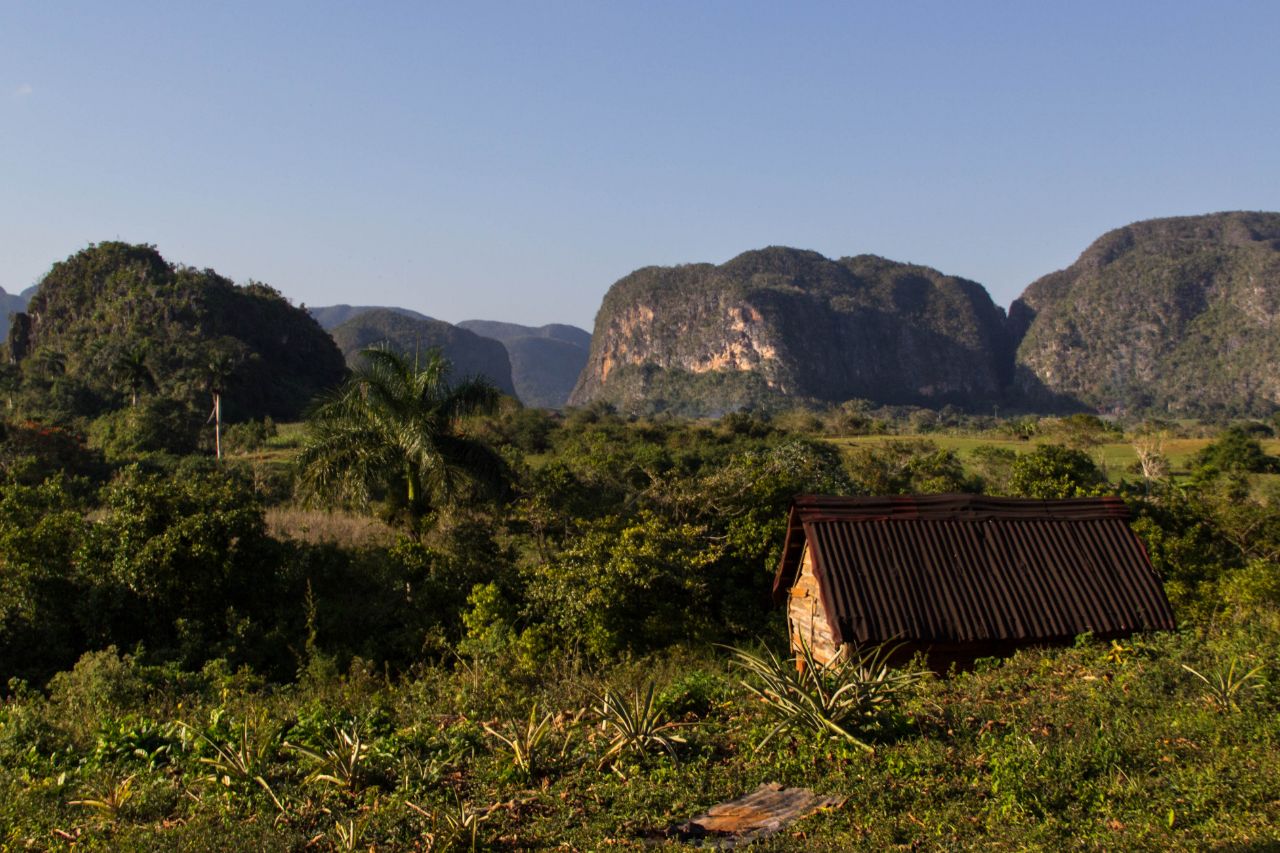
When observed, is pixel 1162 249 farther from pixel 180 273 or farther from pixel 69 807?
pixel 69 807

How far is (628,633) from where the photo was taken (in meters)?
12.2

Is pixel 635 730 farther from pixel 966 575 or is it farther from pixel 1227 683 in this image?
pixel 966 575

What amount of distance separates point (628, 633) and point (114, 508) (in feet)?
23.0

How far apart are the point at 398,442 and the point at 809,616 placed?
26.1 ft

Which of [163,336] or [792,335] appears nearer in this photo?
[163,336]

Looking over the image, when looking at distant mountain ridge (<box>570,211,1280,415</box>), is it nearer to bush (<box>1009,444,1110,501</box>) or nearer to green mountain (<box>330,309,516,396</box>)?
green mountain (<box>330,309,516,396</box>)

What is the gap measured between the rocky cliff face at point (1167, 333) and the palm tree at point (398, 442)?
408ft

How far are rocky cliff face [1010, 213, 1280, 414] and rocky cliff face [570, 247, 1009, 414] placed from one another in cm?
1237

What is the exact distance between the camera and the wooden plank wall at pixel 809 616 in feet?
30.3

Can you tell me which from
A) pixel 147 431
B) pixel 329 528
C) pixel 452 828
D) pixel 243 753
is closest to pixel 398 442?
pixel 329 528

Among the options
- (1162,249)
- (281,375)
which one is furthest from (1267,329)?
(281,375)

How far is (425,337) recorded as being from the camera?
145125mm

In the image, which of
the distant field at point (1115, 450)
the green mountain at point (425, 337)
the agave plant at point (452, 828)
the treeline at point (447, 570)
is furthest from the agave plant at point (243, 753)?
the green mountain at point (425, 337)

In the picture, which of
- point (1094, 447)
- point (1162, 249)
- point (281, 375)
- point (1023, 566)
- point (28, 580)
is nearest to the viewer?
point (1023, 566)
